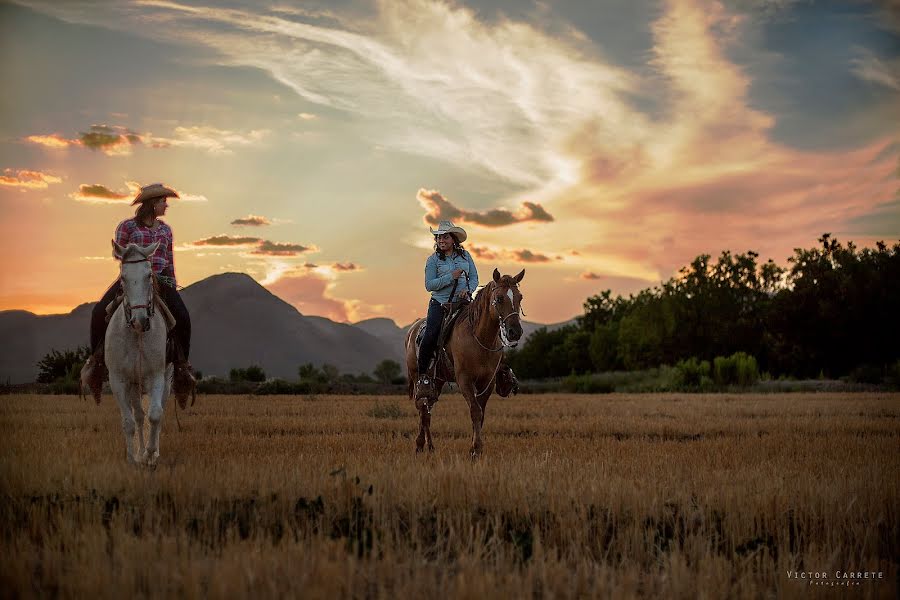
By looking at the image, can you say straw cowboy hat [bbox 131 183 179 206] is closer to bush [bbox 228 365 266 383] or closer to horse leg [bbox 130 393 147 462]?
horse leg [bbox 130 393 147 462]

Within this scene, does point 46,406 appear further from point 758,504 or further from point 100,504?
point 758,504

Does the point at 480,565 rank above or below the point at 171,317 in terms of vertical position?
below

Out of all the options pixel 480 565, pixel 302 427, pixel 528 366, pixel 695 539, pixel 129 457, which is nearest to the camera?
pixel 480 565

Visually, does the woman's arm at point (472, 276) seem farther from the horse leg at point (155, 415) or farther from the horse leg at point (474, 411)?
the horse leg at point (155, 415)

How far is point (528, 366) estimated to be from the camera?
131625 mm

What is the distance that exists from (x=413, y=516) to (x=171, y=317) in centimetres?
567

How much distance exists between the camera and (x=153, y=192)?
10938 mm

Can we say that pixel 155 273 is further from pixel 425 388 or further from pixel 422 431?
pixel 422 431

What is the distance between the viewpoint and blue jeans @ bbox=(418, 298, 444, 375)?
1286 cm

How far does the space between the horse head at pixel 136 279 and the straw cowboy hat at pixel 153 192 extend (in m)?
1.08

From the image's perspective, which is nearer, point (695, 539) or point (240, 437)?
point (695, 539)

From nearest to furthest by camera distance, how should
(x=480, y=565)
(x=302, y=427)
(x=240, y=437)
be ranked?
(x=480, y=565), (x=240, y=437), (x=302, y=427)

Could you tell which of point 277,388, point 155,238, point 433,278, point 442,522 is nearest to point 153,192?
point 155,238

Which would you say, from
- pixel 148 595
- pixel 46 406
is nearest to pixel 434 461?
pixel 148 595
